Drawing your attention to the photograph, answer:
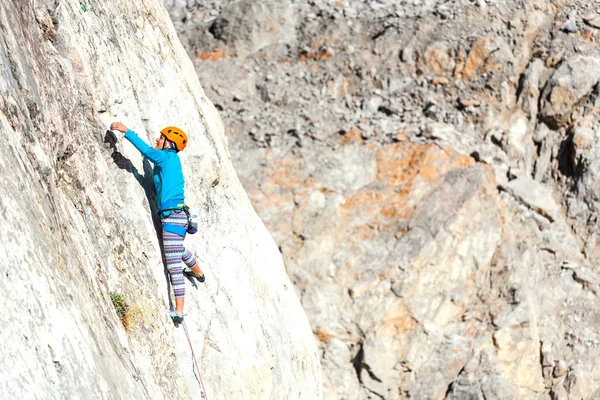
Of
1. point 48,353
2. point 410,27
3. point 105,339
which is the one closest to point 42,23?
point 105,339

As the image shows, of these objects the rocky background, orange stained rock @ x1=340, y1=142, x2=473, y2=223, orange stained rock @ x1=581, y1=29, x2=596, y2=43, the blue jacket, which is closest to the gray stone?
the rocky background

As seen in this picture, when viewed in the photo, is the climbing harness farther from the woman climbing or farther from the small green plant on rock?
the small green plant on rock

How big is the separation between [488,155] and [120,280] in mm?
13363

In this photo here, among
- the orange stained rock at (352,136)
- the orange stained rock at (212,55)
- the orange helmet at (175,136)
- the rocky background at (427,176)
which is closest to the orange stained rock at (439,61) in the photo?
the rocky background at (427,176)

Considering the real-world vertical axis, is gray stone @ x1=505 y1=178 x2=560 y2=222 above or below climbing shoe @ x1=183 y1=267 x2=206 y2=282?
below

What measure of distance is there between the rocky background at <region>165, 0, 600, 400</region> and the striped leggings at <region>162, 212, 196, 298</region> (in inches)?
347

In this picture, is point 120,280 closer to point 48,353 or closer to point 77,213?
point 77,213

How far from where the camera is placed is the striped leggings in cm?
937

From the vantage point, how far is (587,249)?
19.6 metres

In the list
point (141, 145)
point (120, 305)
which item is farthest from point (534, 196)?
point (120, 305)

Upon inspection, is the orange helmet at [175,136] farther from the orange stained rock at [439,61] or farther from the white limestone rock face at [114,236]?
the orange stained rock at [439,61]

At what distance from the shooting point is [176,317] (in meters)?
9.48

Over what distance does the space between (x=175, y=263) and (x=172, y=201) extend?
777 millimetres

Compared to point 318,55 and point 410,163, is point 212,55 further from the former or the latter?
point 410,163
